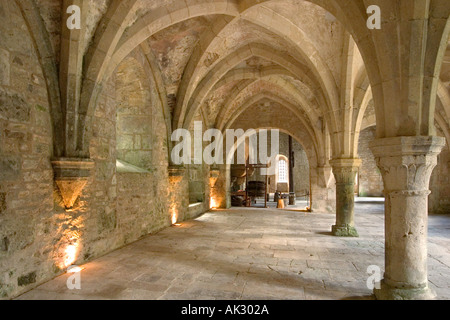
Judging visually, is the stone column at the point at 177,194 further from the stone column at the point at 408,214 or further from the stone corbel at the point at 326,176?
the stone column at the point at 408,214

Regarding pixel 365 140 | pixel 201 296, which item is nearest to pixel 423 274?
pixel 201 296

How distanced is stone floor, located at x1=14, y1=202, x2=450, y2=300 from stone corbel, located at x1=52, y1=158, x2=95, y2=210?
99 cm

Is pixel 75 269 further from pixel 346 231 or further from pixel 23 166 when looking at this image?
pixel 346 231

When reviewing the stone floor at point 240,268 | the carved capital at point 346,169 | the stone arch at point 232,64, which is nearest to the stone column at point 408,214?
the stone floor at point 240,268

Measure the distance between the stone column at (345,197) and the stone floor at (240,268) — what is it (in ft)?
0.90

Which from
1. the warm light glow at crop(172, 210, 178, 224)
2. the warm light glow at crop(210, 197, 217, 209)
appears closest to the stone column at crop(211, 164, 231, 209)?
the warm light glow at crop(210, 197, 217, 209)

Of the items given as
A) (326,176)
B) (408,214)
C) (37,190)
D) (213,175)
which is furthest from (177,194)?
(408,214)

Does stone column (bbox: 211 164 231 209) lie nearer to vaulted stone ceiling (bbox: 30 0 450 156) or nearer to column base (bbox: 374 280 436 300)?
vaulted stone ceiling (bbox: 30 0 450 156)

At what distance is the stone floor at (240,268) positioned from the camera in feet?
9.70

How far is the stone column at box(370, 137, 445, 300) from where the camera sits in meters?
2.57

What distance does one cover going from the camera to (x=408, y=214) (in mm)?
2617
